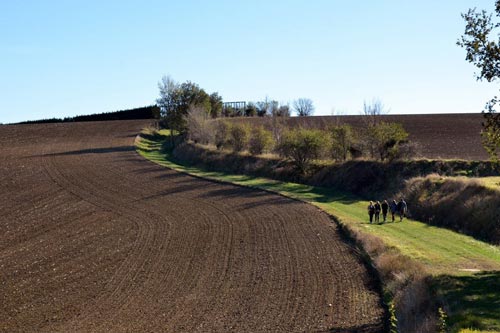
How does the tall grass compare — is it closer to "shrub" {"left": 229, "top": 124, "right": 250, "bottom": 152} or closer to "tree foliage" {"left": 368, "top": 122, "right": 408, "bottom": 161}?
"tree foliage" {"left": 368, "top": 122, "right": 408, "bottom": 161}

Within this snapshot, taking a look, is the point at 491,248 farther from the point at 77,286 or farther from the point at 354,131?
the point at 354,131

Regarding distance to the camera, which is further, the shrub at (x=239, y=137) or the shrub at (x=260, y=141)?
the shrub at (x=239, y=137)

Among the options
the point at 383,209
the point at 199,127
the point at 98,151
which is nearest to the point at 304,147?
the point at 383,209

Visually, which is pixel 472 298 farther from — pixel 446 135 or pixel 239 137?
pixel 446 135

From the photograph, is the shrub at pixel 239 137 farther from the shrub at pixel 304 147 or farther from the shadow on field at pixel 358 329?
the shadow on field at pixel 358 329

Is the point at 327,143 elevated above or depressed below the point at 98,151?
above

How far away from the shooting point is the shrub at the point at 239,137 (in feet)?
213

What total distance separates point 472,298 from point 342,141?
3831 cm

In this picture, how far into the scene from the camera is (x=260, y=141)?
203 ft

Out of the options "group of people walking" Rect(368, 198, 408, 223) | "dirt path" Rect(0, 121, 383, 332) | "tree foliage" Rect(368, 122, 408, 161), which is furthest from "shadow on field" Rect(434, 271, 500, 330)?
"tree foliage" Rect(368, 122, 408, 161)

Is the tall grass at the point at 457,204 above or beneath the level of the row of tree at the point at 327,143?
beneath

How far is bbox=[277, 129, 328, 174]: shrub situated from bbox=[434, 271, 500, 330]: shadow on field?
109 ft

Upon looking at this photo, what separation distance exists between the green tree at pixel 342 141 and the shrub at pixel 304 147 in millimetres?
1112

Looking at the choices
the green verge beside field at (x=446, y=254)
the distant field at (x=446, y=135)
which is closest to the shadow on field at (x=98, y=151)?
the distant field at (x=446, y=135)
